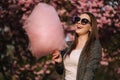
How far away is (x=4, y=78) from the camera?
383 inches

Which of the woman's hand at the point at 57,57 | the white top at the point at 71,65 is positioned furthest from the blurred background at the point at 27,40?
the white top at the point at 71,65

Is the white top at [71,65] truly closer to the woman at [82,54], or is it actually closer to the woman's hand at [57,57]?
the woman at [82,54]

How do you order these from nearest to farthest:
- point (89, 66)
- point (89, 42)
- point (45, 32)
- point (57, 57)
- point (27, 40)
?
point (89, 66) → point (89, 42) → point (57, 57) → point (45, 32) → point (27, 40)

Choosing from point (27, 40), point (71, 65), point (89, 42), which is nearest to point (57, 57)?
point (71, 65)

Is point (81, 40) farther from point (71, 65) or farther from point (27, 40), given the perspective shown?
point (27, 40)

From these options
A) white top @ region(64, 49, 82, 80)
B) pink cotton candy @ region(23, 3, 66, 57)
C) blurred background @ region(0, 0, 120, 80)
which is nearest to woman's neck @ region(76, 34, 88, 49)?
white top @ region(64, 49, 82, 80)

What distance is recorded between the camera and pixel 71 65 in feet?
15.0

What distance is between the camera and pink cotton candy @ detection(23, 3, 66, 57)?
491cm

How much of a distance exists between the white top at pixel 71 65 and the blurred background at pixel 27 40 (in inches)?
167

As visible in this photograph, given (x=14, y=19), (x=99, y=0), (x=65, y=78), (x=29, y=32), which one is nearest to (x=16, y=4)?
(x=14, y=19)

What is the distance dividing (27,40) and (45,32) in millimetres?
4294

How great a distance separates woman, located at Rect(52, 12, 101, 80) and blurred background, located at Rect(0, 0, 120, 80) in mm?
4117

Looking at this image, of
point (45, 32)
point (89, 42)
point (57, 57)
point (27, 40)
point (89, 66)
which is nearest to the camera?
point (89, 66)

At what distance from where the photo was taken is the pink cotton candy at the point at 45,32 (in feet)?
16.1
